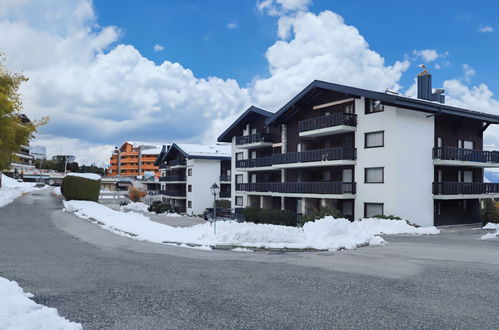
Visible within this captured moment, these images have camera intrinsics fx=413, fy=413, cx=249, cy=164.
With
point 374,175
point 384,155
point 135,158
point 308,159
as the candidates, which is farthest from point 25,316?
point 135,158

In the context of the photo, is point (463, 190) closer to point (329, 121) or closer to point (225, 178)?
point (329, 121)

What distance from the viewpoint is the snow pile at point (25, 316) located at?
6227 mm

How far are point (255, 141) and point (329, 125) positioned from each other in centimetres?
1287

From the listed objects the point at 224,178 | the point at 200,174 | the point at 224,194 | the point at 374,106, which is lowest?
the point at 224,194

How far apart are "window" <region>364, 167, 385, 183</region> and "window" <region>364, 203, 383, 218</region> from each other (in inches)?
64.7

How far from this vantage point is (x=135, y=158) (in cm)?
15562

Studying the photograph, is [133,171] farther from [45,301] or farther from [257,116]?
[45,301]

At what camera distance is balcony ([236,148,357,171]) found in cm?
3016

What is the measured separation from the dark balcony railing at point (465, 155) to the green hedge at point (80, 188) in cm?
3183

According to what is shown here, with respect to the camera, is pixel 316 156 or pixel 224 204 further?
pixel 224 204

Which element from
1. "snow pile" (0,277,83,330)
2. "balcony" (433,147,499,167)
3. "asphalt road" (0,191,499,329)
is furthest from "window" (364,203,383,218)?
"snow pile" (0,277,83,330)

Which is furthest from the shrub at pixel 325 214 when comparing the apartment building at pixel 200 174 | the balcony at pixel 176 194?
the balcony at pixel 176 194

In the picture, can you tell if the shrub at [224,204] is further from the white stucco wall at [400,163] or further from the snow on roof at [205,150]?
the white stucco wall at [400,163]

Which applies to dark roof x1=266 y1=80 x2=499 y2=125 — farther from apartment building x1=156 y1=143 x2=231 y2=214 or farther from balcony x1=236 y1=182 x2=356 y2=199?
apartment building x1=156 y1=143 x2=231 y2=214
